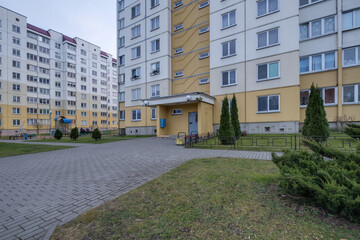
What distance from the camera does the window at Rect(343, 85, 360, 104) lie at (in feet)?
45.6

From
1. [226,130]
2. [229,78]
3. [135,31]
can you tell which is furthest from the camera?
[135,31]

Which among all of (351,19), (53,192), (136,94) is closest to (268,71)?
(351,19)

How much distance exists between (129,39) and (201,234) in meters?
27.8

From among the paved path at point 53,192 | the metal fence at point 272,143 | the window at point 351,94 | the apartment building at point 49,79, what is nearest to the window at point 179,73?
the metal fence at point 272,143

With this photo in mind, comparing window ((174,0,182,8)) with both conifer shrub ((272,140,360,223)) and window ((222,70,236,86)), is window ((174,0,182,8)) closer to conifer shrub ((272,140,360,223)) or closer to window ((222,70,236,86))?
window ((222,70,236,86))

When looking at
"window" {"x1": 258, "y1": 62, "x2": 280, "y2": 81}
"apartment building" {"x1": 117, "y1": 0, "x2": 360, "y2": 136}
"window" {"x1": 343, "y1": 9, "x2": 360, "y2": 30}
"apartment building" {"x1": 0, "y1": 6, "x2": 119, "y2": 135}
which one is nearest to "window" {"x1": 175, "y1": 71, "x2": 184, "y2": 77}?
"apartment building" {"x1": 117, "y1": 0, "x2": 360, "y2": 136}

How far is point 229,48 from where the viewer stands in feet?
58.0

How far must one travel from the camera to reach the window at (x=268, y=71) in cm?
1537

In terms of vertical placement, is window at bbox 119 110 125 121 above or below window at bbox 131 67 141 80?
below

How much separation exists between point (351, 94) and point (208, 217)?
18.6 meters

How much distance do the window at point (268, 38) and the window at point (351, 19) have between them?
5473 mm

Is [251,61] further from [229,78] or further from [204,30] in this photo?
[204,30]

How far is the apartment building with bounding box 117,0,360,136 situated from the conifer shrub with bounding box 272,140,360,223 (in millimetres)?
11249

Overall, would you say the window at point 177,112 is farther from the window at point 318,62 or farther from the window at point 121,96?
the window at point 318,62
